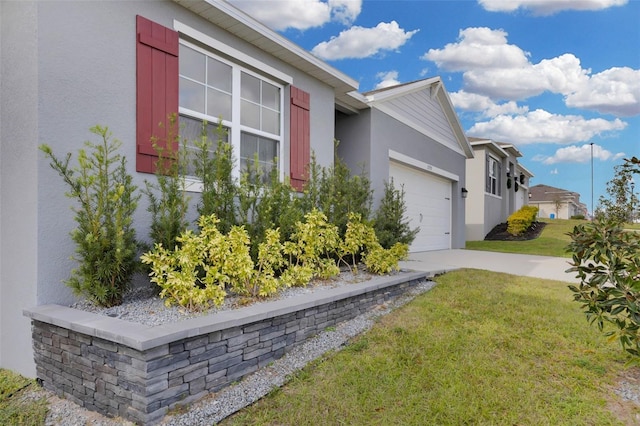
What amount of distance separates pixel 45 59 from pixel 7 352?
108 inches

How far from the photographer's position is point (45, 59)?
3355mm

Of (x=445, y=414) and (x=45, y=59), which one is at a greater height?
(x=45, y=59)

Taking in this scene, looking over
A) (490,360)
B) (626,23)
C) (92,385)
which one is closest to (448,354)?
(490,360)

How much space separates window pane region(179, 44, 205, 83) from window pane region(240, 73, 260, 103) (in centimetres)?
68

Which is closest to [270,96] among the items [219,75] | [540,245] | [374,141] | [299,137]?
[299,137]

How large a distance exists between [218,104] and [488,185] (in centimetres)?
1498

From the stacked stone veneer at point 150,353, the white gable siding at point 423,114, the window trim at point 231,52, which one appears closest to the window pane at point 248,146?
the window trim at point 231,52

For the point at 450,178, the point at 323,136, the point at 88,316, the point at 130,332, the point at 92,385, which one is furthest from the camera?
the point at 450,178

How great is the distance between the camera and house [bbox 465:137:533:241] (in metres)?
16.3

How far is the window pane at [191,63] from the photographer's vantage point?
4.65m

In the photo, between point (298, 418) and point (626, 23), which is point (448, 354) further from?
point (626, 23)

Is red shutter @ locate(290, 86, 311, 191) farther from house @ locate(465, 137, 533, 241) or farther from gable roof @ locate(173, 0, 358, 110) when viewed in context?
house @ locate(465, 137, 533, 241)

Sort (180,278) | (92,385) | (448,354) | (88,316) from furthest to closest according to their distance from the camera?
1. (448,354)
2. (180,278)
3. (88,316)
4. (92,385)

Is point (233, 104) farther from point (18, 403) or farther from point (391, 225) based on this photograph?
point (18, 403)
